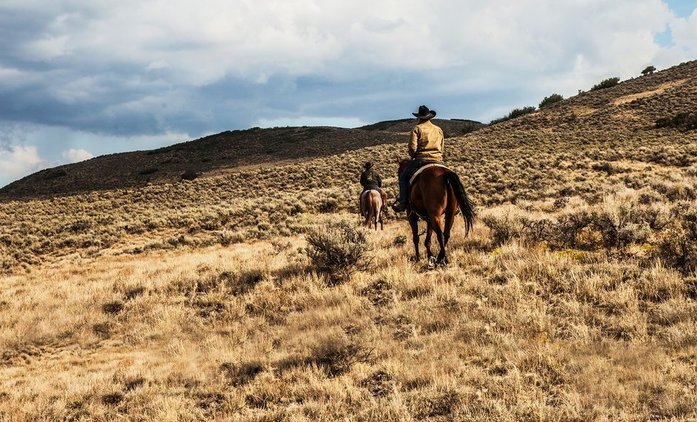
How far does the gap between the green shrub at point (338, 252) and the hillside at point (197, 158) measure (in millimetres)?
45605

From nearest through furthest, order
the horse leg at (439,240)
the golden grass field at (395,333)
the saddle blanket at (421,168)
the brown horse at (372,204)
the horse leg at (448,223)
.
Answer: the golden grass field at (395,333) → the horse leg at (439,240) → the horse leg at (448,223) → the saddle blanket at (421,168) → the brown horse at (372,204)

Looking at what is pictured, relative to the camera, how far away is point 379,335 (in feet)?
20.9

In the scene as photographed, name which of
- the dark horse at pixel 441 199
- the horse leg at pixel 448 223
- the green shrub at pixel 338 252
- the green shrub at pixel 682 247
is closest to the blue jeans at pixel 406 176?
the dark horse at pixel 441 199

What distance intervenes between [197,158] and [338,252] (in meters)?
A: 59.7

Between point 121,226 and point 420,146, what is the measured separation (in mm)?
25213

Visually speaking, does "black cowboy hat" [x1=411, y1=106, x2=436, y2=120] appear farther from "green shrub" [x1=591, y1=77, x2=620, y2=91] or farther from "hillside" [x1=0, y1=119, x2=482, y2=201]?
"green shrub" [x1=591, y1=77, x2=620, y2=91]

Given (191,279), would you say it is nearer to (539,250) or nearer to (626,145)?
(539,250)

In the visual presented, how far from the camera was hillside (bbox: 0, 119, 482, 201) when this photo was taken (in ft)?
181

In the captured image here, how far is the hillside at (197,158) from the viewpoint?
181 ft

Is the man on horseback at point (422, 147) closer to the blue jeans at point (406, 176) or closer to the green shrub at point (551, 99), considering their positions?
the blue jeans at point (406, 176)

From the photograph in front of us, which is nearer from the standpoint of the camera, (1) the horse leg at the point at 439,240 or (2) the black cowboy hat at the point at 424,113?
(1) the horse leg at the point at 439,240

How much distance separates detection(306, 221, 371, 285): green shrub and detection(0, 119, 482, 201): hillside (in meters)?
45.6

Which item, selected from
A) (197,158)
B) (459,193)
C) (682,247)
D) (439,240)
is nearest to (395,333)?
(439,240)

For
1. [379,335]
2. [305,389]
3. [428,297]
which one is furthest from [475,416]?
[428,297]
